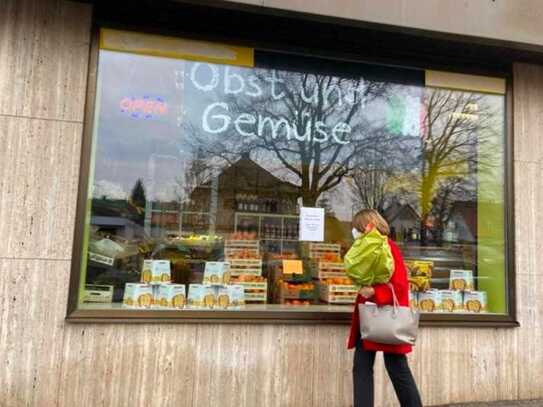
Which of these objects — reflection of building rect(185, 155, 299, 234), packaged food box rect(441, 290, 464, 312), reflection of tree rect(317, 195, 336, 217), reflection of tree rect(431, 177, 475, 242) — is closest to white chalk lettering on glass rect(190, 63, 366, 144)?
reflection of building rect(185, 155, 299, 234)

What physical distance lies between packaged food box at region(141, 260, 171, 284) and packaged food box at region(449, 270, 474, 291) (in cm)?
295

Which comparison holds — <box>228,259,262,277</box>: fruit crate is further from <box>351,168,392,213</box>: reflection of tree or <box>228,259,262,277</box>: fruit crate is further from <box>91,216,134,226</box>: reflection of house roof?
<box>351,168,392,213</box>: reflection of tree

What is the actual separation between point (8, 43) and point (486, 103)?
15.0ft

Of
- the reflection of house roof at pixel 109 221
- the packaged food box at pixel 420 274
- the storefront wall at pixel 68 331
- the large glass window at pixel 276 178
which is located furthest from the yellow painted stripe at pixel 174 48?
the packaged food box at pixel 420 274

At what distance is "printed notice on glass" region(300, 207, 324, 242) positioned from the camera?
15.4 ft

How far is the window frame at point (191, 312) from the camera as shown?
3666 mm

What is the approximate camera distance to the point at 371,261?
3.24 m

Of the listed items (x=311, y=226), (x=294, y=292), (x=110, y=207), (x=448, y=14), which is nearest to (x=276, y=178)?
(x=311, y=226)

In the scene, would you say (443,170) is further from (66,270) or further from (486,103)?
(66,270)

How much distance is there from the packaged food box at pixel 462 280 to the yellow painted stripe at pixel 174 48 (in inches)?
121

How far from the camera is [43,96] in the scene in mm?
3711

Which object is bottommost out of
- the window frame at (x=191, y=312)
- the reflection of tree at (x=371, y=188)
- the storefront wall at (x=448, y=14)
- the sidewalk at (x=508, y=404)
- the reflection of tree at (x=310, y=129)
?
the sidewalk at (x=508, y=404)

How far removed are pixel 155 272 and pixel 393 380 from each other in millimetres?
2270

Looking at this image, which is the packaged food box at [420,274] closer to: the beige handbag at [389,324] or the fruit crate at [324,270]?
the fruit crate at [324,270]
